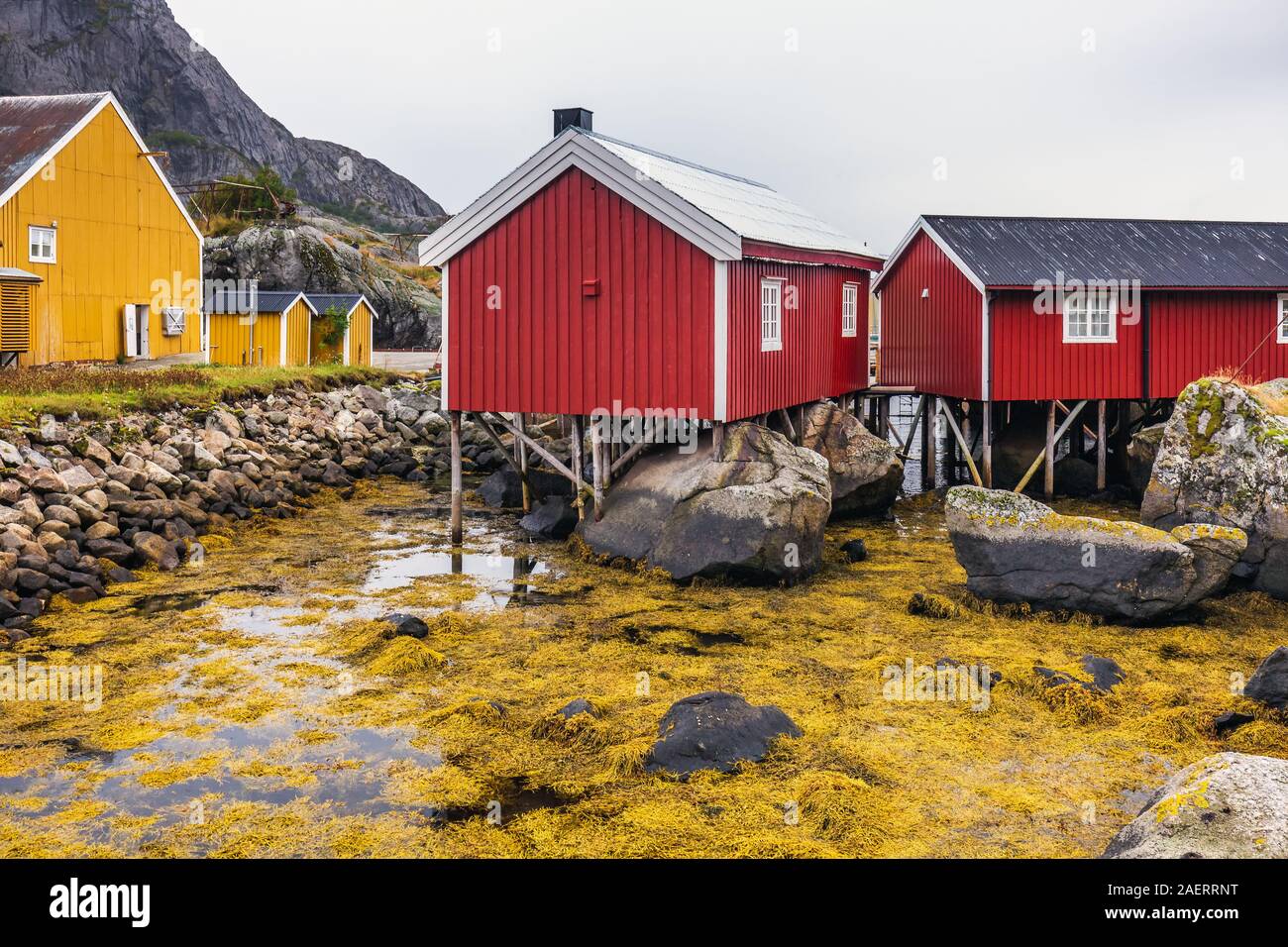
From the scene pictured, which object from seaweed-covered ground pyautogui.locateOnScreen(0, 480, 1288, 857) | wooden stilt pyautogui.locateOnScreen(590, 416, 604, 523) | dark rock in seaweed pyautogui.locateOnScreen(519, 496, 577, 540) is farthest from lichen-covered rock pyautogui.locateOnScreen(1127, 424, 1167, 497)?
dark rock in seaweed pyautogui.locateOnScreen(519, 496, 577, 540)

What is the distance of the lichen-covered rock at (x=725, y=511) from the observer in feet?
52.5

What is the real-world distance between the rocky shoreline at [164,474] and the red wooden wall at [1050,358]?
12.5 meters

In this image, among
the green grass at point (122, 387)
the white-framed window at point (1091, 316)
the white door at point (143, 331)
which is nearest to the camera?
the green grass at point (122, 387)

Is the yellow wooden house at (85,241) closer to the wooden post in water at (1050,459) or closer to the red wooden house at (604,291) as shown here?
the red wooden house at (604,291)

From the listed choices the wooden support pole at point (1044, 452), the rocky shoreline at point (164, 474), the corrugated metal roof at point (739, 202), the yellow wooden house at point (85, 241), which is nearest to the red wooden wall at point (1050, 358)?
the wooden support pole at point (1044, 452)

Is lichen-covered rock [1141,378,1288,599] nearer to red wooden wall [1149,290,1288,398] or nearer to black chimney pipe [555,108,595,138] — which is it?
red wooden wall [1149,290,1288,398]

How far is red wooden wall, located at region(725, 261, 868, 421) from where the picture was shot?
58.5 feet

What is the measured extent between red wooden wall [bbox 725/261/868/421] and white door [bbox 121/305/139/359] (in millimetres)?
17740

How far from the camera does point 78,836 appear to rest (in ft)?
27.1

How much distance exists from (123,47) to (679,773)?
98035 mm

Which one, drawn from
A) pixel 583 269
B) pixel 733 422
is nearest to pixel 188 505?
pixel 583 269

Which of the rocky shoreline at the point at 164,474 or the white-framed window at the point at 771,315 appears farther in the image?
the white-framed window at the point at 771,315

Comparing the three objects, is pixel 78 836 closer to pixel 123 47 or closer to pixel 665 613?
pixel 665 613

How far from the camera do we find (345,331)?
37.6 m
